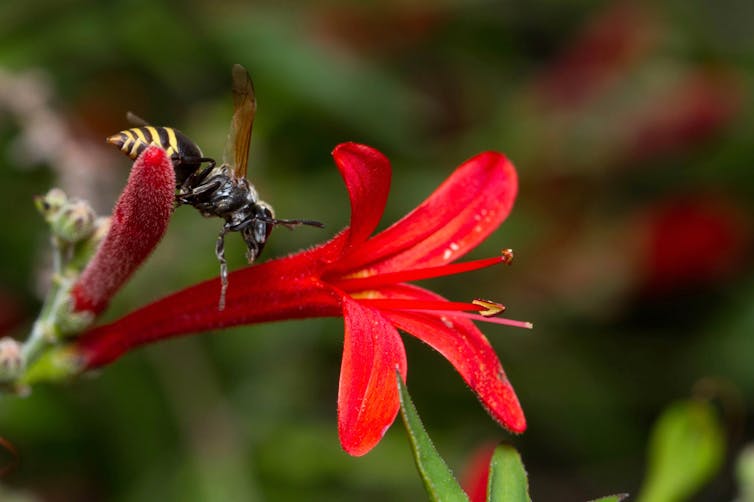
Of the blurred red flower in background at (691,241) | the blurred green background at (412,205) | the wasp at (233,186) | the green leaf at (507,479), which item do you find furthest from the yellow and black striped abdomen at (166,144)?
the blurred red flower in background at (691,241)

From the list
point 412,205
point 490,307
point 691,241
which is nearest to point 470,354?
point 490,307

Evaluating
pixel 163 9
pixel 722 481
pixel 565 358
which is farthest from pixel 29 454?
pixel 722 481

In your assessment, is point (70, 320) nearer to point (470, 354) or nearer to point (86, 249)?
point (86, 249)

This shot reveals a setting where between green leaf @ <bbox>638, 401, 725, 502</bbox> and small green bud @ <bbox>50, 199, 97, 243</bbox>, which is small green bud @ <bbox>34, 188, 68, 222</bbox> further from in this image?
green leaf @ <bbox>638, 401, 725, 502</bbox>

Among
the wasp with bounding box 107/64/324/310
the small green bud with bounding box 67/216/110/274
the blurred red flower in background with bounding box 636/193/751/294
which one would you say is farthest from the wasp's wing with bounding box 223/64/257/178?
the blurred red flower in background with bounding box 636/193/751/294

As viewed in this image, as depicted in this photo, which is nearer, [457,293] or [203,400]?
[203,400]

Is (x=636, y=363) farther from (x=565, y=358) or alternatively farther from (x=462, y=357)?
(x=462, y=357)

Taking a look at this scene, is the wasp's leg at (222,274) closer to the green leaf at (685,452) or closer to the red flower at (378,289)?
the red flower at (378,289)
